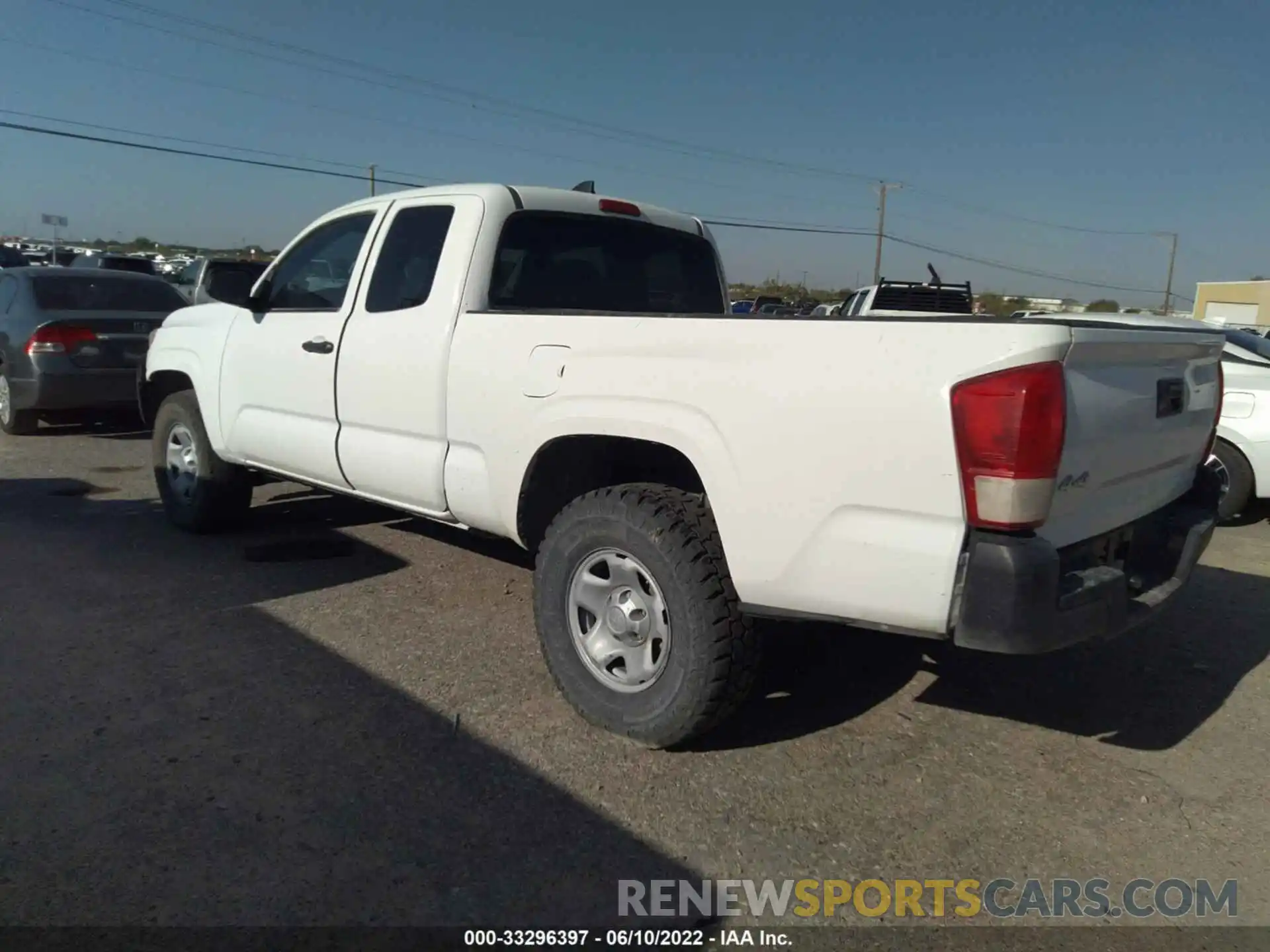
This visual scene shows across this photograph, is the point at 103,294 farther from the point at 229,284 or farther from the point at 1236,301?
the point at 1236,301

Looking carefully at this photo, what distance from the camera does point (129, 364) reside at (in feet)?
30.5

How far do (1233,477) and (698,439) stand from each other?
20.1 feet

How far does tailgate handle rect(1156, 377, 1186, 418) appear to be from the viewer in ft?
10.1

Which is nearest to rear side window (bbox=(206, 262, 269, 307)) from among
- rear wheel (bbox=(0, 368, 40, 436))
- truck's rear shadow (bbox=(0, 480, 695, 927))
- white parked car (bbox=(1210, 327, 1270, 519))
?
truck's rear shadow (bbox=(0, 480, 695, 927))

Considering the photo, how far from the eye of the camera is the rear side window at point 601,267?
425 cm

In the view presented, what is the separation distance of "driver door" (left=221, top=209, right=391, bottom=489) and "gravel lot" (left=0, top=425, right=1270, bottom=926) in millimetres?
730

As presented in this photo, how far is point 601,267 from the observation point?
4609 millimetres

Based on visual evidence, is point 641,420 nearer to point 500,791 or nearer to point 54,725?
point 500,791

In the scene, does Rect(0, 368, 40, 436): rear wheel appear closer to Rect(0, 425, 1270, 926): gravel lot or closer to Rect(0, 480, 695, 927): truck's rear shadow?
Rect(0, 425, 1270, 926): gravel lot

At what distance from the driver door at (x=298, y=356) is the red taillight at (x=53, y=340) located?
4.69 metres

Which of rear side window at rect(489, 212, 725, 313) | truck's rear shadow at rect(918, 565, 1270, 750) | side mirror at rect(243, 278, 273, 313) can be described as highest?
rear side window at rect(489, 212, 725, 313)

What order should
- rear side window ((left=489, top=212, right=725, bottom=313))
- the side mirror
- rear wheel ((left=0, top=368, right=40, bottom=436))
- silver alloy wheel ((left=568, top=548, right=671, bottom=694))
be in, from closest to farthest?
silver alloy wheel ((left=568, top=548, right=671, bottom=694)) < rear side window ((left=489, top=212, right=725, bottom=313)) < the side mirror < rear wheel ((left=0, top=368, right=40, bottom=436))

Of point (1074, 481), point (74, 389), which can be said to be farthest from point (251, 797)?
point (74, 389)

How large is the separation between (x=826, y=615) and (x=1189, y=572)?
1546 millimetres
